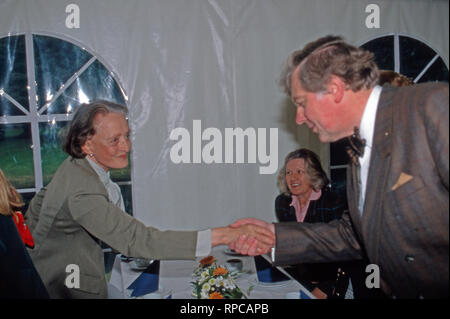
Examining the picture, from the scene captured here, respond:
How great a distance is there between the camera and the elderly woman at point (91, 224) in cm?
207

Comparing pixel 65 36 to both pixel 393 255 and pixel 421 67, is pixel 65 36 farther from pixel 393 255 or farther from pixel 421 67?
pixel 421 67

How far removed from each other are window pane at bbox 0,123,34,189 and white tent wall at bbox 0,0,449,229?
63 cm

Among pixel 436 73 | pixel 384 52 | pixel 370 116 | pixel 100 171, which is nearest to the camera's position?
pixel 370 116

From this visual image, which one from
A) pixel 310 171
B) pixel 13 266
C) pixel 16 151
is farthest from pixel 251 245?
pixel 16 151

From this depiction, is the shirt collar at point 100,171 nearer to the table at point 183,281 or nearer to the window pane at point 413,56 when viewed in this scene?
the table at point 183,281

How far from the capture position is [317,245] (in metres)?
2.10

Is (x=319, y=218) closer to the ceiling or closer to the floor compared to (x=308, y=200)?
closer to the floor

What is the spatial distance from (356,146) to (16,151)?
2.01 meters

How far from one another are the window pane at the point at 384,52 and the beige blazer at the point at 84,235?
1.82 meters

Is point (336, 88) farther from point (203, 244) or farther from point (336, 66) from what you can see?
point (203, 244)

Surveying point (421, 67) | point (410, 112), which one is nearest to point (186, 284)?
point (410, 112)

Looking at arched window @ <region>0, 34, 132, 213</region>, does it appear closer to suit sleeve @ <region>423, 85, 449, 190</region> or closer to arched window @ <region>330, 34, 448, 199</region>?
arched window @ <region>330, 34, 448, 199</region>

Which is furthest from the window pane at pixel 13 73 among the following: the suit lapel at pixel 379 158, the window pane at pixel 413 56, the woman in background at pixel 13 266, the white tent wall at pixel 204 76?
the window pane at pixel 413 56

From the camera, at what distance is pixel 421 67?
2939 mm
